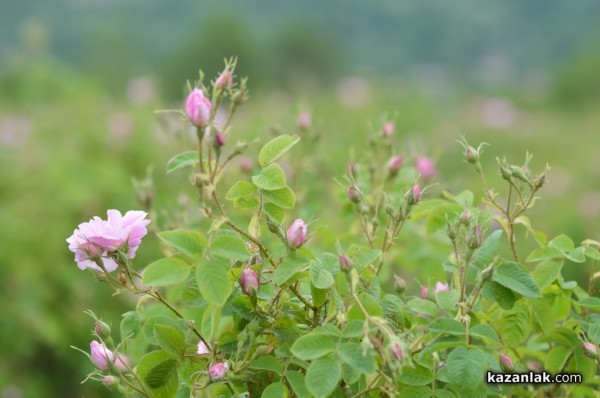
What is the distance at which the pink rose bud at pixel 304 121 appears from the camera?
5.58 ft

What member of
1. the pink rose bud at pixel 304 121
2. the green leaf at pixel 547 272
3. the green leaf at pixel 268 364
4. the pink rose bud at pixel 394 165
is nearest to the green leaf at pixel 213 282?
the green leaf at pixel 268 364

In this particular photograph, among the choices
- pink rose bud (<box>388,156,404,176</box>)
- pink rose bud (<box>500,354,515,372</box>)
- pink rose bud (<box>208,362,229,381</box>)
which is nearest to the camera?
pink rose bud (<box>208,362,229,381</box>)

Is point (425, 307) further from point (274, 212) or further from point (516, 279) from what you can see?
point (274, 212)

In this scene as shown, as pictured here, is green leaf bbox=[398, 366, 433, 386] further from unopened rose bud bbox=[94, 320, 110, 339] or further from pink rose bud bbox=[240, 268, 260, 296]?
unopened rose bud bbox=[94, 320, 110, 339]

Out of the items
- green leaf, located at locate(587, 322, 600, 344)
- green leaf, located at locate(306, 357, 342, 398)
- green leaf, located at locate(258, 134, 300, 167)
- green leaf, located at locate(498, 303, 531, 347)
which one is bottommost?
green leaf, located at locate(498, 303, 531, 347)

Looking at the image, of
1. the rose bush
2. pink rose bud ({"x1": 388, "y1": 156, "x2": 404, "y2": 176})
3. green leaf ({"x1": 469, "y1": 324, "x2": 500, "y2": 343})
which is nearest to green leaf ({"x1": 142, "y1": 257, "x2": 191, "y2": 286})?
the rose bush

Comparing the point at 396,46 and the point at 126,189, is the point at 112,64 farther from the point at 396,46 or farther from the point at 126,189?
the point at 126,189

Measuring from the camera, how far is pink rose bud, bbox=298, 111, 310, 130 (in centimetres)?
170

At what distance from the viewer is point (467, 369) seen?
2.84 ft

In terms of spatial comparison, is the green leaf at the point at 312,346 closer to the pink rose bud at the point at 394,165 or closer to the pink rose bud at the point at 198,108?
the pink rose bud at the point at 198,108

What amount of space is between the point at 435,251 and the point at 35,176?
2042mm

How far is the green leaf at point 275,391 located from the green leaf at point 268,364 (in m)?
0.02

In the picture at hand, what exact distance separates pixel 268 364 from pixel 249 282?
101 mm

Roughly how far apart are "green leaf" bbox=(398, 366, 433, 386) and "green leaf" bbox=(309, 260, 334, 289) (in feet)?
0.51
